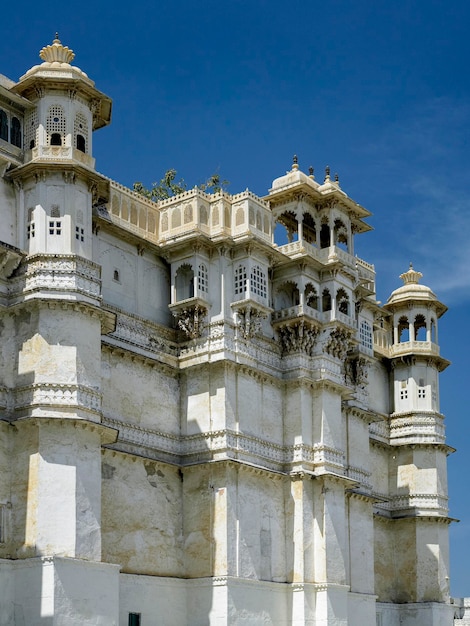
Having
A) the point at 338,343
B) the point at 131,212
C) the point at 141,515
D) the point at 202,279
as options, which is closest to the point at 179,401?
the point at 202,279

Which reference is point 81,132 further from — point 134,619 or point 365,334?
point 365,334

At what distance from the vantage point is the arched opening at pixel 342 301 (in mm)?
44406

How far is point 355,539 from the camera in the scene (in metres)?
45.0

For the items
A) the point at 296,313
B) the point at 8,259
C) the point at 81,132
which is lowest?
the point at 8,259

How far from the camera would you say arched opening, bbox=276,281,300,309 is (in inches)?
1720

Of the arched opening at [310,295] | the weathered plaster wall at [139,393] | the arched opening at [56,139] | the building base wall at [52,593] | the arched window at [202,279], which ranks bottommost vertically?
the building base wall at [52,593]

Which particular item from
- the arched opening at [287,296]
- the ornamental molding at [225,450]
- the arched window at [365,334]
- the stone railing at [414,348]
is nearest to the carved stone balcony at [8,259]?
the ornamental molding at [225,450]

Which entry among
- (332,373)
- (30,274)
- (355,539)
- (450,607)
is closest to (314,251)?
(332,373)

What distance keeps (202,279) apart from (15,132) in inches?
326

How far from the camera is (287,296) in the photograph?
44.4 m

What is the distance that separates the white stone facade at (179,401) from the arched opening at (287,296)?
0.08 meters

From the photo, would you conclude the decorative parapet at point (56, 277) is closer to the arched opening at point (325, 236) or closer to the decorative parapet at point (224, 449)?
the decorative parapet at point (224, 449)

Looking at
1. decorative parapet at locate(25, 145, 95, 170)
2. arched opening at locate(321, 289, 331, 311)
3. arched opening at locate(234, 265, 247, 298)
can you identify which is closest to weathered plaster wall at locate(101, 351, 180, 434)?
arched opening at locate(234, 265, 247, 298)

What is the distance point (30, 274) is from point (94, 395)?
388 centimetres
